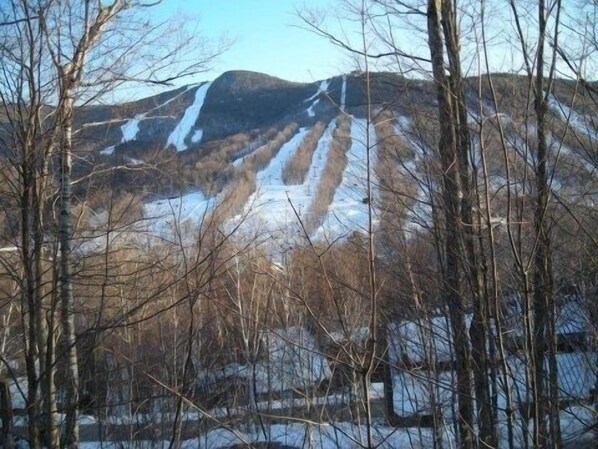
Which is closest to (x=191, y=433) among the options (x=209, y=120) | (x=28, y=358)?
(x=28, y=358)

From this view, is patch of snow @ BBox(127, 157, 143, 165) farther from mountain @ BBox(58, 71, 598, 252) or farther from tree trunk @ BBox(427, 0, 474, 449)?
tree trunk @ BBox(427, 0, 474, 449)

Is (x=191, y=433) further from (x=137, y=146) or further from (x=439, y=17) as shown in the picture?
(x=439, y=17)

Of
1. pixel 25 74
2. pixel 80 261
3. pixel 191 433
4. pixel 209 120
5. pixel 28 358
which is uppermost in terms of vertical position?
pixel 209 120

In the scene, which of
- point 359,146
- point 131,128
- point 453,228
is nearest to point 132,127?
point 131,128

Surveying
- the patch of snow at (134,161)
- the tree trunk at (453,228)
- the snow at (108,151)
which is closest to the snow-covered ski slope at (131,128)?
the snow at (108,151)

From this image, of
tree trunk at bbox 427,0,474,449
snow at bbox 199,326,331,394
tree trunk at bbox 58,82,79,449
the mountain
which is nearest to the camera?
the mountain

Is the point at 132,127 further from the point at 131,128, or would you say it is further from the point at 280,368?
the point at 280,368

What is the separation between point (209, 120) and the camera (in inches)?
2611

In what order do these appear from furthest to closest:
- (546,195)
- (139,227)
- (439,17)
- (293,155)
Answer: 1. (293,155)
2. (139,227)
3. (439,17)
4. (546,195)

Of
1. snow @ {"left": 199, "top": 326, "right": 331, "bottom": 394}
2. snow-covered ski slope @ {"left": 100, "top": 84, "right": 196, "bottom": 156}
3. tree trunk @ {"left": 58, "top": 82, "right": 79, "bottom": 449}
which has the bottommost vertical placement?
snow @ {"left": 199, "top": 326, "right": 331, "bottom": 394}

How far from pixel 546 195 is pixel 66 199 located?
4.34m

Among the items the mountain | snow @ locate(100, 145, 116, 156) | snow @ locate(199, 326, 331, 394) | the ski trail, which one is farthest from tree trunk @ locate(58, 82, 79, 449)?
snow @ locate(199, 326, 331, 394)

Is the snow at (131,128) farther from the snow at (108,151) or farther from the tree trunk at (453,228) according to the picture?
the tree trunk at (453,228)

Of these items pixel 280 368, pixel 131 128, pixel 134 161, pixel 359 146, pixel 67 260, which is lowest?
pixel 280 368
